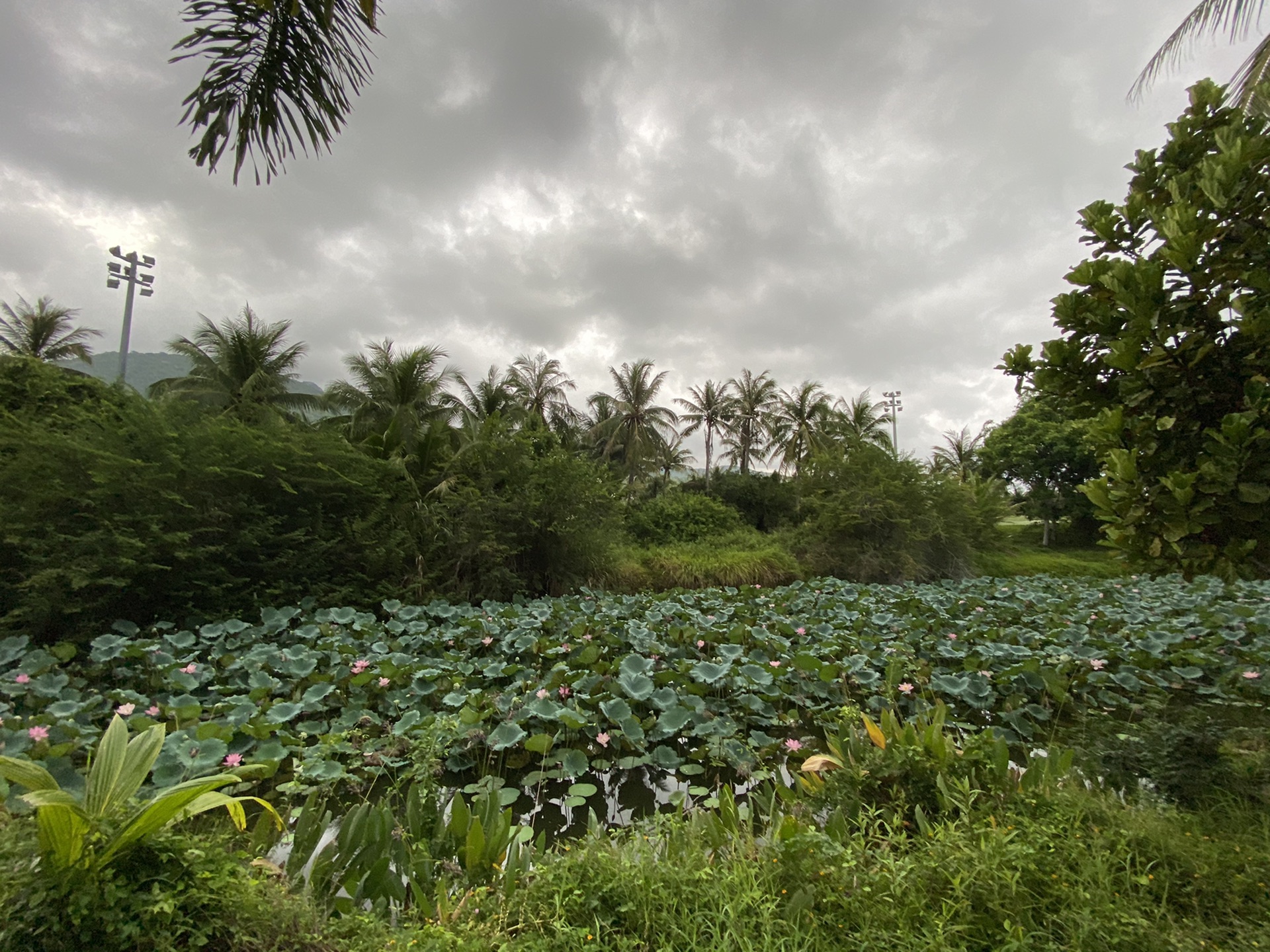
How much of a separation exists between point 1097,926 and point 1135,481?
6.22 feet

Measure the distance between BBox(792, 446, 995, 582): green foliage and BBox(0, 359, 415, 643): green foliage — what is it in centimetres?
996

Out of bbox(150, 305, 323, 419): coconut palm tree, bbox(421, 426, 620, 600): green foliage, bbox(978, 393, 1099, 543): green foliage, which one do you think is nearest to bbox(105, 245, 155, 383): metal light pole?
bbox(150, 305, 323, 419): coconut palm tree

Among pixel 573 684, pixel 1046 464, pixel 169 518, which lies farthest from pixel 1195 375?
pixel 1046 464

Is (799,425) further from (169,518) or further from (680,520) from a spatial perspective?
(169,518)

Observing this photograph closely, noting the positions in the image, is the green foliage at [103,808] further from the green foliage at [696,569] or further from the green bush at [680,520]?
the green bush at [680,520]

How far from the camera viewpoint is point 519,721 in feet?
11.0

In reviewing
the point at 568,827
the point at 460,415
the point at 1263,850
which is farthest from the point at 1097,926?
the point at 460,415

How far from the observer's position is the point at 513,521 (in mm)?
8086

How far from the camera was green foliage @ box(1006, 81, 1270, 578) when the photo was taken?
2244mm

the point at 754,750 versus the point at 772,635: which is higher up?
the point at 772,635

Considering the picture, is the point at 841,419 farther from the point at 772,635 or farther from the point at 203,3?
the point at 203,3

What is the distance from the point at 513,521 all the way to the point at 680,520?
9.25m

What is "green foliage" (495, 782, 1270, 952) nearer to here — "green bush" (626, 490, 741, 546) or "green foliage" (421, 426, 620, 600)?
"green foliage" (421, 426, 620, 600)

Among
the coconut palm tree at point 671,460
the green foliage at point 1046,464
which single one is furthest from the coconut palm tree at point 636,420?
the green foliage at point 1046,464
